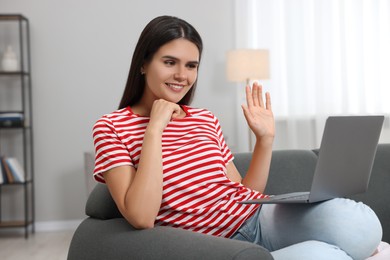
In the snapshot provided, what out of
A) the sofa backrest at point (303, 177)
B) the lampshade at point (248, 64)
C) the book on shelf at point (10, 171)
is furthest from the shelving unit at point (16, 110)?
the sofa backrest at point (303, 177)

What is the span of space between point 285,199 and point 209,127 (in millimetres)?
484

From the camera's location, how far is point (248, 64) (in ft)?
14.6

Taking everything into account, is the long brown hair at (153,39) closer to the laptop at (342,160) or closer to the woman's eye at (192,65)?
the woman's eye at (192,65)

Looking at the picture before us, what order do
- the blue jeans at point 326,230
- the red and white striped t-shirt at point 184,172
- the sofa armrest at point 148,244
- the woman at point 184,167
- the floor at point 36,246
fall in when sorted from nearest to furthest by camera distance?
the sofa armrest at point 148,244
the blue jeans at point 326,230
the woman at point 184,167
the red and white striped t-shirt at point 184,172
the floor at point 36,246

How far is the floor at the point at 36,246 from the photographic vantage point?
3797 mm

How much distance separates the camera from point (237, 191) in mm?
1737

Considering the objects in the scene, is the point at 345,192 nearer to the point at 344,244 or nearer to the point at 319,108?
the point at 344,244

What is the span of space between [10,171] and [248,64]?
192cm

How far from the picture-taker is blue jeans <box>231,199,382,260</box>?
4.43 feet

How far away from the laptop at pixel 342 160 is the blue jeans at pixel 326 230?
43 mm

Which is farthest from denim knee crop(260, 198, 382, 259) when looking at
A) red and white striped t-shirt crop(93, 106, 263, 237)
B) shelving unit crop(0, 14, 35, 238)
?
shelving unit crop(0, 14, 35, 238)

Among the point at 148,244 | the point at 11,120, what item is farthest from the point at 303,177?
the point at 11,120

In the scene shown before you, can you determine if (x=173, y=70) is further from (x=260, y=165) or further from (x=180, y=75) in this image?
(x=260, y=165)

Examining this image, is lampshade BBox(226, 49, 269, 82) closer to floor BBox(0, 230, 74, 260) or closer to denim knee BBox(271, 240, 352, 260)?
floor BBox(0, 230, 74, 260)
